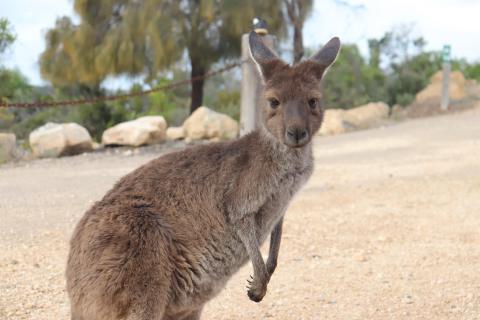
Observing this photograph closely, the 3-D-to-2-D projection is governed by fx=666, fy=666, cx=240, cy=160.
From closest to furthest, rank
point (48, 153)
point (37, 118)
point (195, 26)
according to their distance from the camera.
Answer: point (48, 153) → point (195, 26) → point (37, 118)

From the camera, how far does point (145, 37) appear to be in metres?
19.2

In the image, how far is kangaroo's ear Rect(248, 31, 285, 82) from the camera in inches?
139

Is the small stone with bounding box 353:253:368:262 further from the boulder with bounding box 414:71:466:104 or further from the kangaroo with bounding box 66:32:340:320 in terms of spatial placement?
the boulder with bounding box 414:71:466:104

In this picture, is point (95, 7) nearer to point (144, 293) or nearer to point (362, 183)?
point (362, 183)

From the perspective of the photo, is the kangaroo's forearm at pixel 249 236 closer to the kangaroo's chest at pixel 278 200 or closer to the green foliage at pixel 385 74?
the kangaroo's chest at pixel 278 200

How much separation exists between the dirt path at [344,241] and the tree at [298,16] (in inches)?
385

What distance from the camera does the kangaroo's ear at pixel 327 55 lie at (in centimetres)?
355

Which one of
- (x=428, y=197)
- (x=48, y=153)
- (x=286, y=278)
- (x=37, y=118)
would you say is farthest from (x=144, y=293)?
(x=37, y=118)

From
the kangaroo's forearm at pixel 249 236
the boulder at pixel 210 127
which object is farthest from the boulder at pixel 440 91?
the kangaroo's forearm at pixel 249 236

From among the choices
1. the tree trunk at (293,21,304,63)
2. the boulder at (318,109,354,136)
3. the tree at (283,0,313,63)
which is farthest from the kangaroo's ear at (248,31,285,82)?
the tree trunk at (293,21,304,63)

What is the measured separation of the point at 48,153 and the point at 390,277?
10264mm

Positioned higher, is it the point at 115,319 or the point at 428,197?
the point at 115,319

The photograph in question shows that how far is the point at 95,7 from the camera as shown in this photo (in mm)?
20422

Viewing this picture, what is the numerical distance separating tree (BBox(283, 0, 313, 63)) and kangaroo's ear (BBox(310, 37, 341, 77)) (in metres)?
17.1
